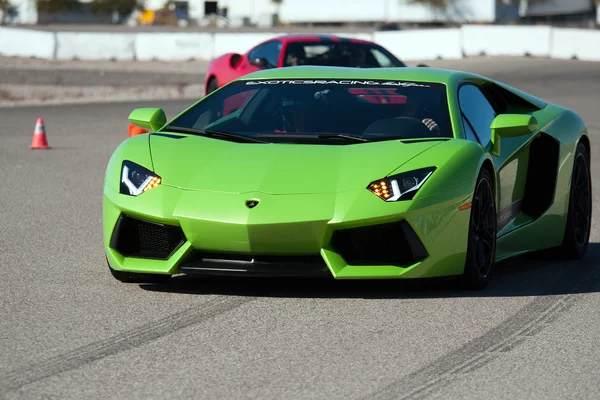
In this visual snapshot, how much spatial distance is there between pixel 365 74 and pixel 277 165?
1372mm

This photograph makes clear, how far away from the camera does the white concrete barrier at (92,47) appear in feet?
137

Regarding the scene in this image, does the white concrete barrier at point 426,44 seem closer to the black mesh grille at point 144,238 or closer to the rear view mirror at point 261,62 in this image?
the rear view mirror at point 261,62

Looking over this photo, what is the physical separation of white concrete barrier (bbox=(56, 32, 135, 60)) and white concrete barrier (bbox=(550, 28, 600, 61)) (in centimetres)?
1358

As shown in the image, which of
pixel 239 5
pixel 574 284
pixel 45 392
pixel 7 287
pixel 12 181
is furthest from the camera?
pixel 239 5

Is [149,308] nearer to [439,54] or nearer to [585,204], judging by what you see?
[585,204]

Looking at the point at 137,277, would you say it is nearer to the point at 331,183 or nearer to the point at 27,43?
the point at 331,183

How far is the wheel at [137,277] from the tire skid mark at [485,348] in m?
1.81

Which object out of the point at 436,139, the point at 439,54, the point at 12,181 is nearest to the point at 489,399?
the point at 436,139

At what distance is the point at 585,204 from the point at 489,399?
4252 millimetres

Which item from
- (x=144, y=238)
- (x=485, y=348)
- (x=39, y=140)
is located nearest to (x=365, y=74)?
(x=144, y=238)

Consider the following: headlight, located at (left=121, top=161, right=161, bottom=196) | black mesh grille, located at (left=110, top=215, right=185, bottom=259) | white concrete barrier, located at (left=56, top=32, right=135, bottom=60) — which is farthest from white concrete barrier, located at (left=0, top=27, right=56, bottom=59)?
black mesh grille, located at (left=110, top=215, right=185, bottom=259)

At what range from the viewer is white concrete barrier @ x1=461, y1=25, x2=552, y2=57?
40.0 metres

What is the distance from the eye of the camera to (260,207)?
6.30 m

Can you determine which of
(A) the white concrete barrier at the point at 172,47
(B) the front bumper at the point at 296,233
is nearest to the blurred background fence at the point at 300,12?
(A) the white concrete barrier at the point at 172,47
